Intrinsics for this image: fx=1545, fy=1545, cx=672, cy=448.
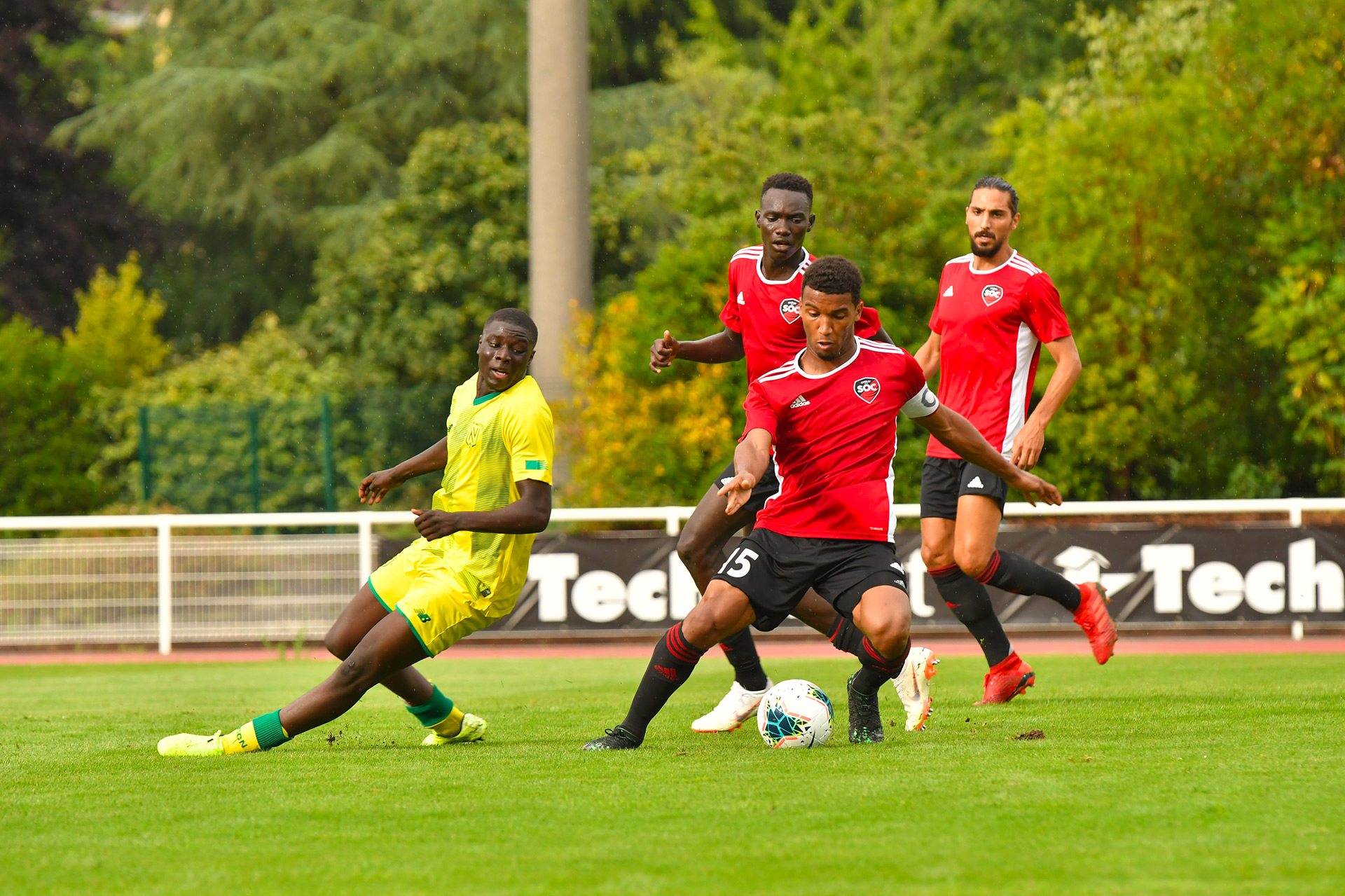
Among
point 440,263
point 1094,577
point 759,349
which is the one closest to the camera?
point 759,349

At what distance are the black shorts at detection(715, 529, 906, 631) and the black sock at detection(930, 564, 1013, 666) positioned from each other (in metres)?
1.43

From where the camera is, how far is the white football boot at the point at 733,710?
22.8 ft

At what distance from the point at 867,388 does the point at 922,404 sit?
254 millimetres

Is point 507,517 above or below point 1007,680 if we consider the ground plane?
above

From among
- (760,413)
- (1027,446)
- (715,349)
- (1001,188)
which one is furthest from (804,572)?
(1001,188)

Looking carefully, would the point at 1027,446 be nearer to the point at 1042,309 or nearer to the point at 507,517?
the point at 1042,309

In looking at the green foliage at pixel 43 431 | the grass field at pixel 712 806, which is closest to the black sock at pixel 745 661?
the grass field at pixel 712 806

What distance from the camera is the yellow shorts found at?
19.9 ft

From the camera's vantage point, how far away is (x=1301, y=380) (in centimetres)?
1593

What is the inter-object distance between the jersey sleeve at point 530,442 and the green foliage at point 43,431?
17.0 m

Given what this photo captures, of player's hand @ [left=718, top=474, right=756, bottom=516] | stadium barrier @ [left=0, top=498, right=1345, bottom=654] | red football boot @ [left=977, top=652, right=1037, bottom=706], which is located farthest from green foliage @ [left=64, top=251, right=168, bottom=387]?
player's hand @ [left=718, top=474, right=756, bottom=516]

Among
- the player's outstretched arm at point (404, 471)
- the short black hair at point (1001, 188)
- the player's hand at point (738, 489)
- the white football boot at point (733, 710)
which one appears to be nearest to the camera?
the player's hand at point (738, 489)

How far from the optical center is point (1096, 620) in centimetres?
753

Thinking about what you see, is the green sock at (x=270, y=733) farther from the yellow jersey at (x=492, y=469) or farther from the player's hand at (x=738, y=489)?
the player's hand at (x=738, y=489)
